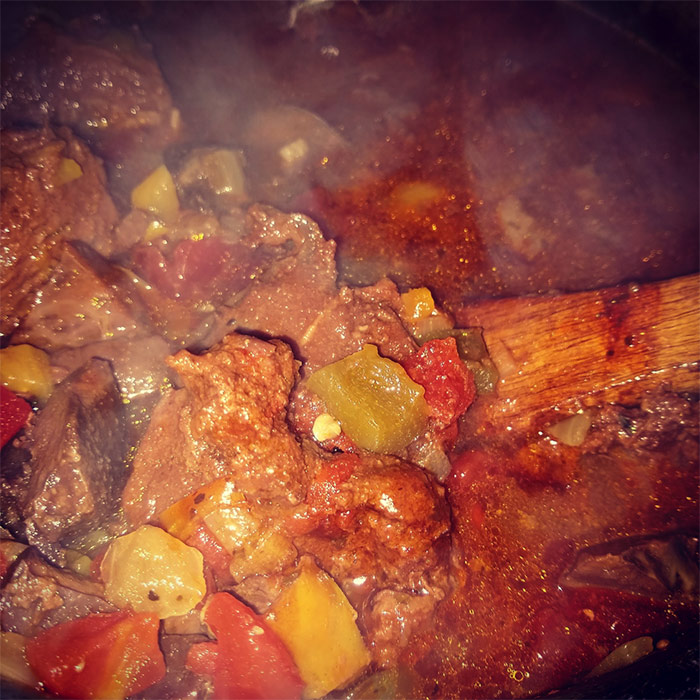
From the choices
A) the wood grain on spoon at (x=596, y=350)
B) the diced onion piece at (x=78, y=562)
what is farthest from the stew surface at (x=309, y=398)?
A: the wood grain on spoon at (x=596, y=350)

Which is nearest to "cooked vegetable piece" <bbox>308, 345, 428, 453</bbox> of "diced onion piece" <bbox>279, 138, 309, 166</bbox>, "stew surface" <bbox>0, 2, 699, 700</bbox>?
"stew surface" <bbox>0, 2, 699, 700</bbox>

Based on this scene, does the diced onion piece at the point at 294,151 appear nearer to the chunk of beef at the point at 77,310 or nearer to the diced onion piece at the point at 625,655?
the chunk of beef at the point at 77,310

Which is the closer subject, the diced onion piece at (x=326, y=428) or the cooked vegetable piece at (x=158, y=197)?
the diced onion piece at (x=326, y=428)

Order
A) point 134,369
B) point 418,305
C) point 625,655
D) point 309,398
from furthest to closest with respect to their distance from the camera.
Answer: point 418,305 < point 134,369 < point 309,398 < point 625,655

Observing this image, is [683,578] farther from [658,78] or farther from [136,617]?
[658,78]

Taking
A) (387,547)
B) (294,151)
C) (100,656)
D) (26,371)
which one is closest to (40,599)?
(100,656)

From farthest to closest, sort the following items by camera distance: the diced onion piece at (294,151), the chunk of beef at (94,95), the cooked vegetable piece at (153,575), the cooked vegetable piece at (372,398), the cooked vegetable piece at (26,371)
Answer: the diced onion piece at (294,151) < the chunk of beef at (94,95) < the cooked vegetable piece at (26,371) < the cooked vegetable piece at (372,398) < the cooked vegetable piece at (153,575)

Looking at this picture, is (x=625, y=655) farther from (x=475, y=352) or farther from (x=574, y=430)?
(x=475, y=352)
